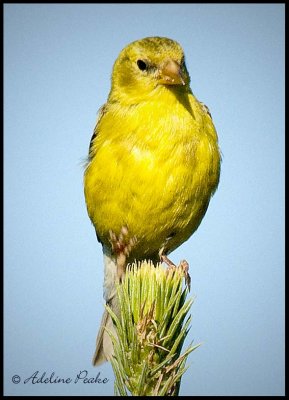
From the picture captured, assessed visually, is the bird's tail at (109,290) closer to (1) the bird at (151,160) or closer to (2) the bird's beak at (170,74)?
(1) the bird at (151,160)

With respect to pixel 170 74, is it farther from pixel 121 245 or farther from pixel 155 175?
pixel 121 245

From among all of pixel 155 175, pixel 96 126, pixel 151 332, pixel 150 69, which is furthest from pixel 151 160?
pixel 151 332

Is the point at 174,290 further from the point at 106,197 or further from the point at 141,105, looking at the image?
the point at 141,105

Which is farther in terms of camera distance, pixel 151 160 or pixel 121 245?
pixel 121 245

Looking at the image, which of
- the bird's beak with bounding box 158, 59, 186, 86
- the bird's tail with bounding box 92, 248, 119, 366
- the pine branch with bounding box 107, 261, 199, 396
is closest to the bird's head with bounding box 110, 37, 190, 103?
the bird's beak with bounding box 158, 59, 186, 86

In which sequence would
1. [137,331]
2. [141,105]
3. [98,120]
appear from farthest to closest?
[98,120] < [141,105] < [137,331]

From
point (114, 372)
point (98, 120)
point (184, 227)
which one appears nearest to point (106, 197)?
point (184, 227)

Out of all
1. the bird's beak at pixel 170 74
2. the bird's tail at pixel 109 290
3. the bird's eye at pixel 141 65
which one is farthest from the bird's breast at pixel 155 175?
the bird's tail at pixel 109 290
